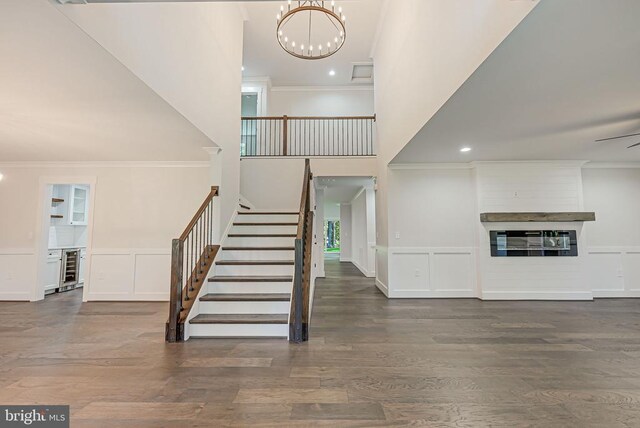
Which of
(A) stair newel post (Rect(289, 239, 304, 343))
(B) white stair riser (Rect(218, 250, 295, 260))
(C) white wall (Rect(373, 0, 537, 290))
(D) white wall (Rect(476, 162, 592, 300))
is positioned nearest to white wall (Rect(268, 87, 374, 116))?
(C) white wall (Rect(373, 0, 537, 290))

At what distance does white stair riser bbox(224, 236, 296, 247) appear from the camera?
4578mm

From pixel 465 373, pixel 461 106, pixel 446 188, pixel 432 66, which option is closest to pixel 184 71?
pixel 432 66

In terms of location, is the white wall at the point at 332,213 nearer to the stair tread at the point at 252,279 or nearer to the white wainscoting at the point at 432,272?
the white wainscoting at the point at 432,272

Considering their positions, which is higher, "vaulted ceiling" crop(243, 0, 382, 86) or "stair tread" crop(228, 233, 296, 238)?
"vaulted ceiling" crop(243, 0, 382, 86)

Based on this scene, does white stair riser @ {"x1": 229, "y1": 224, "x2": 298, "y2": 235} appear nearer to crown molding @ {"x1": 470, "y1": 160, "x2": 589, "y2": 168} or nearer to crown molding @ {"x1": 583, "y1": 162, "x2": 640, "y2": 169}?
crown molding @ {"x1": 470, "y1": 160, "x2": 589, "y2": 168}

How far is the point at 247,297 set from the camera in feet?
11.9

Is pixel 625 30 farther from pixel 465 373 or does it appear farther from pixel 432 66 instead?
pixel 465 373

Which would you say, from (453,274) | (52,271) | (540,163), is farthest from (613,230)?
(52,271)

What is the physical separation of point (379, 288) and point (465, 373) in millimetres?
3727

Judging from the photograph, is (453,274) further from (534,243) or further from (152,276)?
(152,276)

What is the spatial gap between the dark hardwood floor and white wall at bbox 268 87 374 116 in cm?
647

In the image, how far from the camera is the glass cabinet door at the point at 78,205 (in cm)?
659

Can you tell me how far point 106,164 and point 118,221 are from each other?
1.03 meters

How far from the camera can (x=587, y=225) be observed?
17.4 ft
